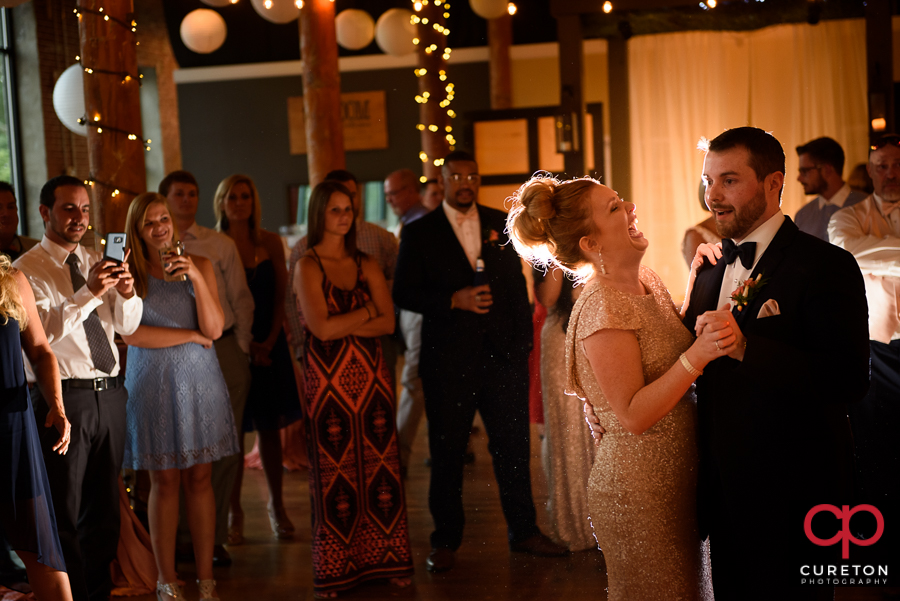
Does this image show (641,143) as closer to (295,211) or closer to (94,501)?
(94,501)

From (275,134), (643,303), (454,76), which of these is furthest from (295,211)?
(643,303)

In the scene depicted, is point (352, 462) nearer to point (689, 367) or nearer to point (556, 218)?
point (556, 218)

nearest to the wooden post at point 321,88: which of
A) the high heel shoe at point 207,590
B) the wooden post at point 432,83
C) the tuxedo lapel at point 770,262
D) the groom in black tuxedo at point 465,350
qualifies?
the wooden post at point 432,83

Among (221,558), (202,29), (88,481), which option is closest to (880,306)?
(221,558)

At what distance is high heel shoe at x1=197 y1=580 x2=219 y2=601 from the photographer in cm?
305

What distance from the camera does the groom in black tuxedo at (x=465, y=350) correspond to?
3.36 metres

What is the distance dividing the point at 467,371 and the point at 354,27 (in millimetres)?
5463

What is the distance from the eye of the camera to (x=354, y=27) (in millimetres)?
7828

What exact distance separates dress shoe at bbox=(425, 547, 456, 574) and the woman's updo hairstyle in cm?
185

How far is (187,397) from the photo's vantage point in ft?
10.0

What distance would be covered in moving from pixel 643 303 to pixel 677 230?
2794 millimetres

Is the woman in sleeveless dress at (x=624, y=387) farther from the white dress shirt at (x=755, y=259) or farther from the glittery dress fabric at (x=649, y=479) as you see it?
the white dress shirt at (x=755, y=259)

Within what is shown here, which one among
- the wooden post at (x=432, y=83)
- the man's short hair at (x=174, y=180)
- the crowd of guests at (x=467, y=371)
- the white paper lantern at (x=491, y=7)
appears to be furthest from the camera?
the wooden post at (x=432, y=83)

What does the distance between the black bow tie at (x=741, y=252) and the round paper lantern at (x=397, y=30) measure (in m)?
6.13
